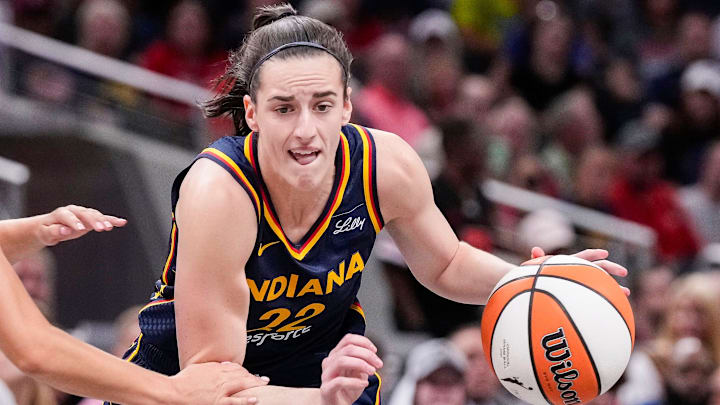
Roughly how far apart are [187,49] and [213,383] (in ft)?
17.1

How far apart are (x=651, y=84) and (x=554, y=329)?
680 cm

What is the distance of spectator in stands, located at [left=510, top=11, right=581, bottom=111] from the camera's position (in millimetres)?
9523

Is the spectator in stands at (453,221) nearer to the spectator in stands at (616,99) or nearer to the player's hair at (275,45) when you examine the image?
the spectator in stands at (616,99)

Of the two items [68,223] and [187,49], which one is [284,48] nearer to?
[68,223]

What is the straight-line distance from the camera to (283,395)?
12.2 feet

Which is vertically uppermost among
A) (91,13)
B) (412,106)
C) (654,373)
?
(91,13)

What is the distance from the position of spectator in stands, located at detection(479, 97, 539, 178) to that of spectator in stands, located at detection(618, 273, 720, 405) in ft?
4.93

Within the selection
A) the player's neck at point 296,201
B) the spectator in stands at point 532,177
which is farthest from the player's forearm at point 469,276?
the spectator in stands at point 532,177

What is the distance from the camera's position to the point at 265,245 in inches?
152

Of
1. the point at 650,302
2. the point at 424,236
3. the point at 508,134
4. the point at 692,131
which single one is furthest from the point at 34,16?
the point at 692,131

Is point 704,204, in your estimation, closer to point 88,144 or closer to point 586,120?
point 586,120

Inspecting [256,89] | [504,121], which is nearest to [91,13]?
[504,121]

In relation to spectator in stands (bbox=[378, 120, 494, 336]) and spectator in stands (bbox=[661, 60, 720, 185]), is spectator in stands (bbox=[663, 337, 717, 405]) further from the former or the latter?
spectator in stands (bbox=[661, 60, 720, 185])

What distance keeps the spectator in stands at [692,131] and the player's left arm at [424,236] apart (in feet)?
18.5
